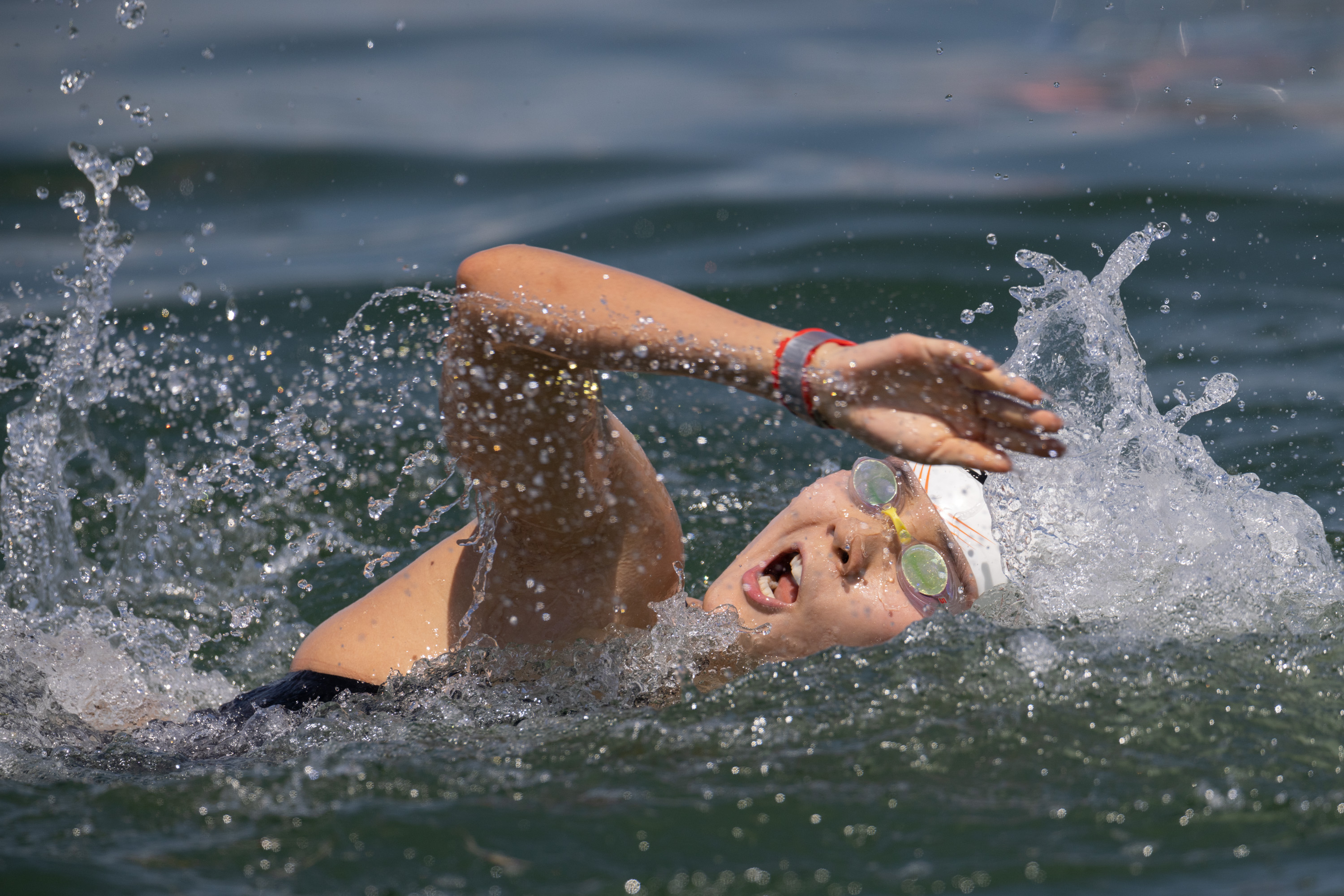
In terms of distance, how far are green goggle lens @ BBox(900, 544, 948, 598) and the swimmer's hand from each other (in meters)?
0.64

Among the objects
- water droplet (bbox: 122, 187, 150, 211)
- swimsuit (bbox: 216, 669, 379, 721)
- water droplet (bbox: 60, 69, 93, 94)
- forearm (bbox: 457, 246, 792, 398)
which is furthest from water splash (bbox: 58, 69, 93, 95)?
forearm (bbox: 457, 246, 792, 398)

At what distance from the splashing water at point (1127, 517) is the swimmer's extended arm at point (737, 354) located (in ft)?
2.76

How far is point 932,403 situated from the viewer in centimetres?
233

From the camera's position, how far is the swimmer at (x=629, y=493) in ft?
7.72

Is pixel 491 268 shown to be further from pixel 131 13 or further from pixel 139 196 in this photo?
pixel 131 13

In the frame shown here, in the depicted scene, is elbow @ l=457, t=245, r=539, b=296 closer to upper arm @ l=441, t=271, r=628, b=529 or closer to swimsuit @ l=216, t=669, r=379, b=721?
upper arm @ l=441, t=271, r=628, b=529

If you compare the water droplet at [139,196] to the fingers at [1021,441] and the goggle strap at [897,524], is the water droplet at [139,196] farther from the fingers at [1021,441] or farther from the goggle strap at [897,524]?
the fingers at [1021,441]

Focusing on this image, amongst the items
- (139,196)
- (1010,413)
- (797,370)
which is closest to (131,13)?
(139,196)

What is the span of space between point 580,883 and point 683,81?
24.4ft

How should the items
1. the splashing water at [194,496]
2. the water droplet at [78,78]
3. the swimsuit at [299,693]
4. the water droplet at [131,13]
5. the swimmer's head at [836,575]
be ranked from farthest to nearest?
1. the water droplet at [131,13]
2. the water droplet at [78,78]
3. the splashing water at [194,496]
4. the swimsuit at [299,693]
5. the swimmer's head at [836,575]

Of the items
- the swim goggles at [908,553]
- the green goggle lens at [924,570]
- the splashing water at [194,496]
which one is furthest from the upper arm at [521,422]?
the green goggle lens at [924,570]

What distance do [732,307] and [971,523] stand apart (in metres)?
2.96

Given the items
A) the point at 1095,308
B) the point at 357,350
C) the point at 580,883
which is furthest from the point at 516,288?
the point at 357,350

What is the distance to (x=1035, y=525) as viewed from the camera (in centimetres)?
310
